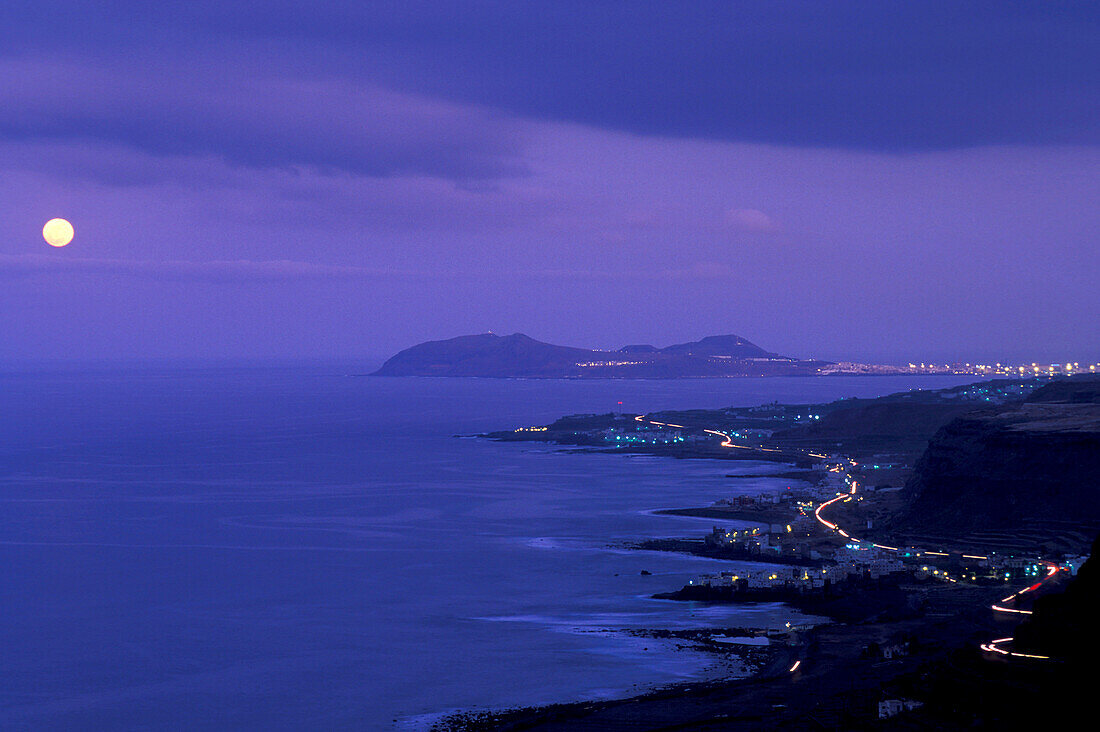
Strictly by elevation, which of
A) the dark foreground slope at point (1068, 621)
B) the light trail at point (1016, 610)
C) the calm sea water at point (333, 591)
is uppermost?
the dark foreground slope at point (1068, 621)

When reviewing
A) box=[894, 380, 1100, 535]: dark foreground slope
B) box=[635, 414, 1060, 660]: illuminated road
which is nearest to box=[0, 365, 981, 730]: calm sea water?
box=[635, 414, 1060, 660]: illuminated road

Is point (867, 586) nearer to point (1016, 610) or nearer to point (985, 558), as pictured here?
point (1016, 610)

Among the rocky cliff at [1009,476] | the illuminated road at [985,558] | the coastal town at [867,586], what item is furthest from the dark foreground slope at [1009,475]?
the illuminated road at [985,558]

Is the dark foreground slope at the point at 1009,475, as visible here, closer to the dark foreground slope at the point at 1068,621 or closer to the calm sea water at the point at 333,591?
the calm sea water at the point at 333,591

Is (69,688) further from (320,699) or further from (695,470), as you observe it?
(695,470)

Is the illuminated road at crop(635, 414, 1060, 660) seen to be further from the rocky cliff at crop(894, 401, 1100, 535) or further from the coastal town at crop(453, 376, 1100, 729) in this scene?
the rocky cliff at crop(894, 401, 1100, 535)

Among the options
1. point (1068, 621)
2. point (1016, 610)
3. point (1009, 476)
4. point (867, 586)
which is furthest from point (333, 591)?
point (1009, 476)
